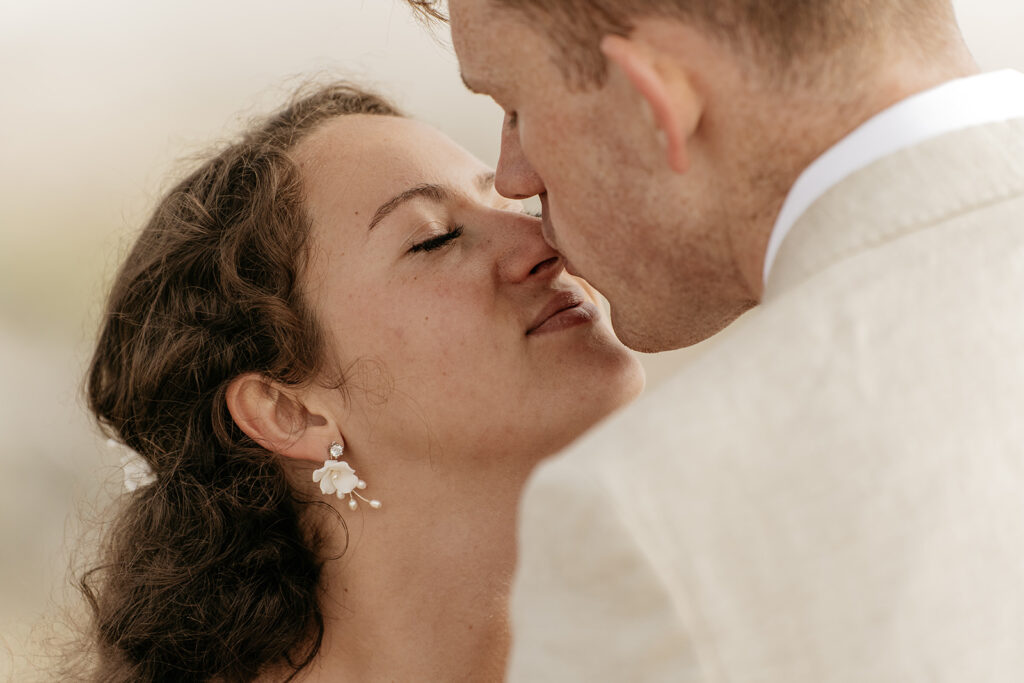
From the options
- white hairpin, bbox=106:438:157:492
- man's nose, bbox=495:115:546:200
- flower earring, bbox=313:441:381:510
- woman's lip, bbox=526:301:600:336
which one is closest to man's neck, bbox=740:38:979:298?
man's nose, bbox=495:115:546:200

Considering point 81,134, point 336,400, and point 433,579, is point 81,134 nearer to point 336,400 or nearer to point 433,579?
point 336,400

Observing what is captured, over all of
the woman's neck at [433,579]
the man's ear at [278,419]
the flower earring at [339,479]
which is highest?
the man's ear at [278,419]

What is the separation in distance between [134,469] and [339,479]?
532 millimetres

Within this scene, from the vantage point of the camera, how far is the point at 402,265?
1913 millimetres

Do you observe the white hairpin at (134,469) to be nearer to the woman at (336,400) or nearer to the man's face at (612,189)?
the woman at (336,400)

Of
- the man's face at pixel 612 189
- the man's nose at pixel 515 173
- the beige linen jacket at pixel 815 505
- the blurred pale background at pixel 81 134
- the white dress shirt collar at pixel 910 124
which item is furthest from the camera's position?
the blurred pale background at pixel 81 134

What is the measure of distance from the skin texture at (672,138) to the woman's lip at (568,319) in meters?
0.36

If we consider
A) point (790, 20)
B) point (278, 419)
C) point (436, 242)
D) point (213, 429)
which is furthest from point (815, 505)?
point (213, 429)

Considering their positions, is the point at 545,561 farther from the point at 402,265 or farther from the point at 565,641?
the point at 402,265

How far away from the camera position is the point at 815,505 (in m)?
0.89

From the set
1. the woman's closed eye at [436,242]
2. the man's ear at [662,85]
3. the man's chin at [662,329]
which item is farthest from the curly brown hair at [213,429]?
the man's ear at [662,85]

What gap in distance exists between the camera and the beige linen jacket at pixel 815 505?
0.86 meters

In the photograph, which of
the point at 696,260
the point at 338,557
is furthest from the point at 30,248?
the point at 696,260

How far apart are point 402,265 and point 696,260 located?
29.9 inches
